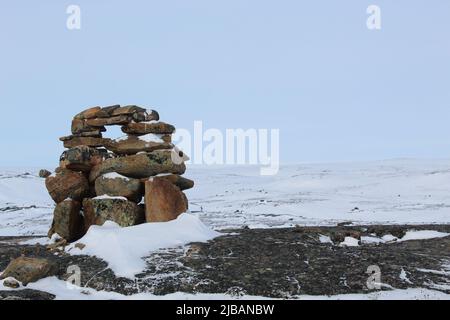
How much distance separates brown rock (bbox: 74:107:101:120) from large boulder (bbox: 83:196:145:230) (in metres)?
5.30

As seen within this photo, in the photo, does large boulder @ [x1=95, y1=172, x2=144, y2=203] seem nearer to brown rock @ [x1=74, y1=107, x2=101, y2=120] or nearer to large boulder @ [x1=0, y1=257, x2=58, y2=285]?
brown rock @ [x1=74, y1=107, x2=101, y2=120]

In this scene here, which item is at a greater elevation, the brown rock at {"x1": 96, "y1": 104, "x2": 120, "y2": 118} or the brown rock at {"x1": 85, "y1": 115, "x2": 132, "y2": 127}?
the brown rock at {"x1": 96, "y1": 104, "x2": 120, "y2": 118}

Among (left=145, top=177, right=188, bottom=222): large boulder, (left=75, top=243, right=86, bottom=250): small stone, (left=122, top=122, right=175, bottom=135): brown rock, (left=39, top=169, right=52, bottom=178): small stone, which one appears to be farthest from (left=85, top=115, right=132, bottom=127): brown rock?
(left=75, top=243, right=86, bottom=250): small stone

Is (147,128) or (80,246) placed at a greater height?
(147,128)

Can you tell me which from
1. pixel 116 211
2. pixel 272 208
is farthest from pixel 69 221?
pixel 272 208

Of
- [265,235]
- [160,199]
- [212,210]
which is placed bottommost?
[212,210]

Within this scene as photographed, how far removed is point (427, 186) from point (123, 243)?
60236mm

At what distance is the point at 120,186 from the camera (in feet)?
85.8

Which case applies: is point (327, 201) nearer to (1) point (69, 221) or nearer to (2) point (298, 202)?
(2) point (298, 202)

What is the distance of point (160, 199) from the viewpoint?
84.0 ft

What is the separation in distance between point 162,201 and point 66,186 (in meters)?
5.81

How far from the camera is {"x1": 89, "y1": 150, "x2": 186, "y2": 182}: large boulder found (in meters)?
26.6
